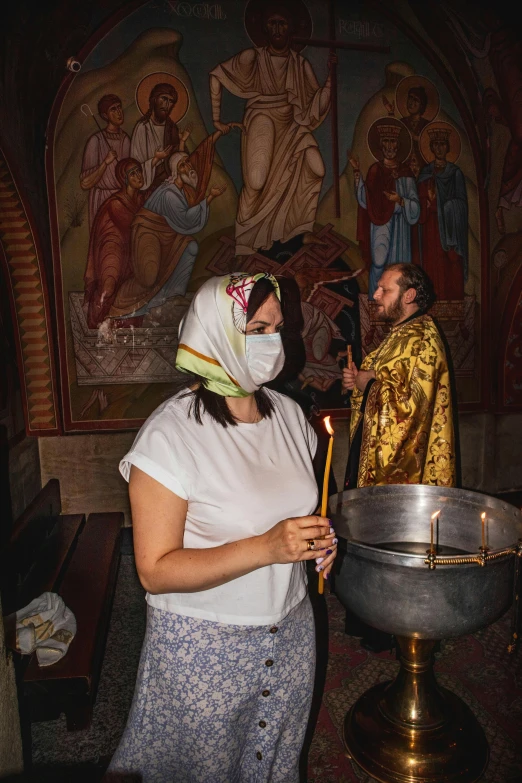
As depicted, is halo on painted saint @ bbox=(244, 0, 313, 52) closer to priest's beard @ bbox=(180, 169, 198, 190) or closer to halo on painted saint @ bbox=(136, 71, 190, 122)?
halo on painted saint @ bbox=(136, 71, 190, 122)

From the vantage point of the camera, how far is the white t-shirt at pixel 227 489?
125 cm

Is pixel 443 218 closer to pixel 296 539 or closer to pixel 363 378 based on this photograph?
pixel 363 378

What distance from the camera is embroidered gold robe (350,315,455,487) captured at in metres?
3.27

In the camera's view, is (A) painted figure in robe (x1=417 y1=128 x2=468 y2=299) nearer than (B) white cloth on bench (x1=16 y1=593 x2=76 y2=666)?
No

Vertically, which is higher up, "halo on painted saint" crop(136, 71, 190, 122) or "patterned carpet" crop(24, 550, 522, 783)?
"halo on painted saint" crop(136, 71, 190, 122)

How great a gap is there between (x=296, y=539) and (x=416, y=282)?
2587 mm

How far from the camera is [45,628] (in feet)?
Result: 8.95

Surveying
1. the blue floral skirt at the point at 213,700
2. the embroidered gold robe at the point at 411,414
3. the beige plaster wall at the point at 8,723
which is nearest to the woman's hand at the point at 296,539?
the blue floral skirt at the point at 213,700

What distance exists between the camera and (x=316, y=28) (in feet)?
17.8

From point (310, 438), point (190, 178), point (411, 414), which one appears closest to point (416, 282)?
point (411, 414)

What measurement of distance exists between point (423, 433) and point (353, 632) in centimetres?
142

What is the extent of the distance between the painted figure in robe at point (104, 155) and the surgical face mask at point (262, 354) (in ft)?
14.4

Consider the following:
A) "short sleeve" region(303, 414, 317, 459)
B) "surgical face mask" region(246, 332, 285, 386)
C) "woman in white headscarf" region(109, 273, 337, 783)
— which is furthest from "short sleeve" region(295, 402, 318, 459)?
"surgical face mask" region(246, 332, 285, 386)

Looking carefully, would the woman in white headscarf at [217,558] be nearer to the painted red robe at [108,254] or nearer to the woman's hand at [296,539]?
the woman's hand at [296,539]
